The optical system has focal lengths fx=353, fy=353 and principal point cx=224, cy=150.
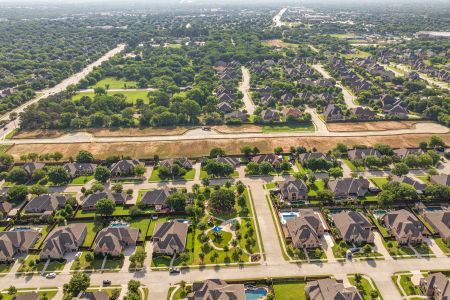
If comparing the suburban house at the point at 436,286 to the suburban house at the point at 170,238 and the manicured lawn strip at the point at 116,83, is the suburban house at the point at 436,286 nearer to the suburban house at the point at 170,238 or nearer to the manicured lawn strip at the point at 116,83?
the suburban house at the point at 170,238

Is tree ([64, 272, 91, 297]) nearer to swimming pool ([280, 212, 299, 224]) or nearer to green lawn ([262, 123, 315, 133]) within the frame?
swimming pool ([280, 212, 299, 224])

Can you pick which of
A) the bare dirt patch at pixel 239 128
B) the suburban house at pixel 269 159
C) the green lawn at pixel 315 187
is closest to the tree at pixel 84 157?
the bare dirt patch at pixel 239 128

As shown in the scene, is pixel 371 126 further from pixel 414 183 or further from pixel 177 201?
pixel 177 201

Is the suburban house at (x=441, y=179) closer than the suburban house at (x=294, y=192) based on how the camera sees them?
No

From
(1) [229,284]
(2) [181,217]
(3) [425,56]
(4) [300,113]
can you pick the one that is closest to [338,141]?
(4) [300,113]

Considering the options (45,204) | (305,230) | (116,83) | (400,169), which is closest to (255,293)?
(305,230)

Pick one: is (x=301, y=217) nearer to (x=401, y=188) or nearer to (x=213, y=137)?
(x=401, y=188)

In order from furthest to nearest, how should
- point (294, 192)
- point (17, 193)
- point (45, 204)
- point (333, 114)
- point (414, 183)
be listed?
point (333, 114) → point (414, 183) → point (17, 193) → point (294, 192) → point (45, 204)
